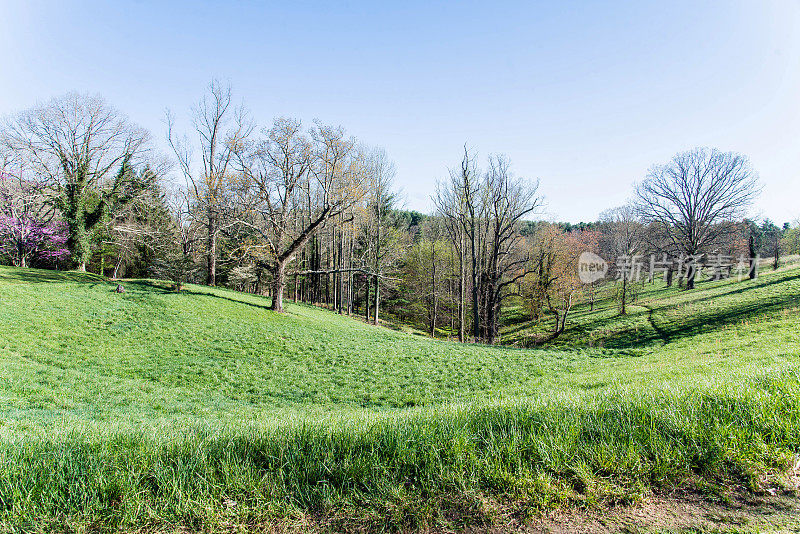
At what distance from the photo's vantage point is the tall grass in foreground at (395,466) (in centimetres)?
237

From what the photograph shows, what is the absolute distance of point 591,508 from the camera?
245 centimetres

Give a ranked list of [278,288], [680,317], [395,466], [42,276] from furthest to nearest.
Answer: [680,317]
[278,288]
[42,276]
[395,466]

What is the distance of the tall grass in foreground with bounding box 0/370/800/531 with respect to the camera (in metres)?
2.37

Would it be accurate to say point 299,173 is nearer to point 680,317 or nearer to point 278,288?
point 278,288

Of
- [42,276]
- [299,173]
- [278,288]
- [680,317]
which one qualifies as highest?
[299,173]

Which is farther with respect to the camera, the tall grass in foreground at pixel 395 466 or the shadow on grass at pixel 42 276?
the shadow on grass at pixel 42 276

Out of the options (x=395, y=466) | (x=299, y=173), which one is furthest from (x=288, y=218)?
(x=395, y=466)

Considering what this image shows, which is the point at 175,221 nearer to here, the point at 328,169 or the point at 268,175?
the point at 268,175

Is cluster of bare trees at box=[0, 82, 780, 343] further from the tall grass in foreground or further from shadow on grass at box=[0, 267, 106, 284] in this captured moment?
the tall grass in foreground

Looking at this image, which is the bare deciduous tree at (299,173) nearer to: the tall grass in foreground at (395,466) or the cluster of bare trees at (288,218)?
the cluster of bare trees at (288,218)

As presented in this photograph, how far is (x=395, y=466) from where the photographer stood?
283cm

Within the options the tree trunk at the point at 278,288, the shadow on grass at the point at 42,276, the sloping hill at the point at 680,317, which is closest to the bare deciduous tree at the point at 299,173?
the tree trunk at the point at 278,288

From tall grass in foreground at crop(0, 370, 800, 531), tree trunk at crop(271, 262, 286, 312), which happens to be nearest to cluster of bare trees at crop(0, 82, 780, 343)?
tree trunk at crop(271, 262, 286, 312)

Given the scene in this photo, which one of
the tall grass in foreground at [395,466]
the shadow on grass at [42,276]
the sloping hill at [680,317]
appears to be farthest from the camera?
the shadow on grass at [42,276]
